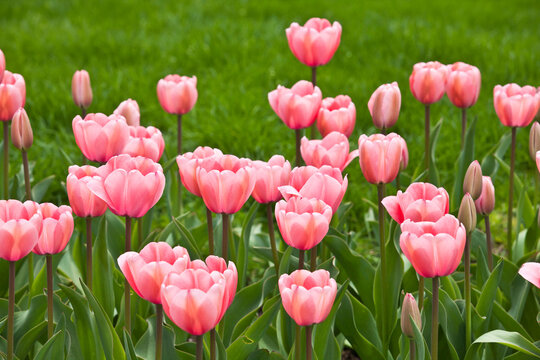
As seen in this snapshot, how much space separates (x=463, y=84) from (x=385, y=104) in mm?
373

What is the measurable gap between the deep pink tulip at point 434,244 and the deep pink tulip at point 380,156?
317 millimetres

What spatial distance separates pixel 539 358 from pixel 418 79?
916mm

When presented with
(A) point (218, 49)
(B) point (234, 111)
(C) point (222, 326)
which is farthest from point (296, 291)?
(A) point (218, 49)

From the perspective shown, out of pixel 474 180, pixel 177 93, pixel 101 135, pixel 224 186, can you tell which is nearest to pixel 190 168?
pixel 224 186

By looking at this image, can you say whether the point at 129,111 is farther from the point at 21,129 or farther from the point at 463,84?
the point at 463,84

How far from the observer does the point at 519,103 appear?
219 cm

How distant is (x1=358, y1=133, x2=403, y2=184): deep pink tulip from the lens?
1727 mm

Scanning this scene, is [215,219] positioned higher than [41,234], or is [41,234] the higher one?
[41,234]

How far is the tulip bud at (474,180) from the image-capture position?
1.76 metres

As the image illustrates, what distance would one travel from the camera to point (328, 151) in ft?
6.15

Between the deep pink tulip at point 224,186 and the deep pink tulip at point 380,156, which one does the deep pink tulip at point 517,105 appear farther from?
the deep pink tulip at point 224,186

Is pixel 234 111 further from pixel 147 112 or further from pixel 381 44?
pixel 381 44

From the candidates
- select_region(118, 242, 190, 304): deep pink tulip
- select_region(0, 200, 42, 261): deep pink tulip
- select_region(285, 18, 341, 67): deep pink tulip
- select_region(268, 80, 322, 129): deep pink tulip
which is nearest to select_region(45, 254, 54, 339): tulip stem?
select_region(0, 200, 42, 261): deep pink tulip

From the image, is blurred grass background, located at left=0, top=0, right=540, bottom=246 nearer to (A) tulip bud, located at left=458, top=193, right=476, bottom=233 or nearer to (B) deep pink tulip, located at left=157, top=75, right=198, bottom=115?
(B) deep pink tulip, located at left=157, top=75, right=198, bottom=115
